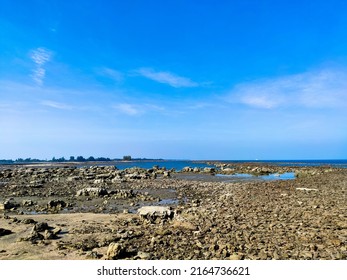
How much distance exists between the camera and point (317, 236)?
8.77 metres

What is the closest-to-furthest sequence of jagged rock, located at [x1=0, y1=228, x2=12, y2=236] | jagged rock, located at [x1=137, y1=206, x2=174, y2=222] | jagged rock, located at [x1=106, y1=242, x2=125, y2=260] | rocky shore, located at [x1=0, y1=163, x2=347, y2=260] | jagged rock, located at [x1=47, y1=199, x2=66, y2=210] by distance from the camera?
1. jagged rock, located at [x1=106, y1=242, x2=125, y2=260]
2. rocky shore, located at [x1=0, y1=163, x2=347, y2=260]
3. jagged rock, located at [x1=0, y1=228, x2=12, y2=236]
4. jagged rock, located at [x1=137, y1=206, x2=174, y2=222]
5. jagged rock, located at [x1=47, y1=199, x2=66, y2=210]

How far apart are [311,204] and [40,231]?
43.6ft

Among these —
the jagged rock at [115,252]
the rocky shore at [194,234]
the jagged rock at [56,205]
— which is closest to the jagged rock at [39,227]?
the rocky shore at [194,234]

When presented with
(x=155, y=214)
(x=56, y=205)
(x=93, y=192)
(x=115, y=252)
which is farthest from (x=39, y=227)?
(x=93, y=192)

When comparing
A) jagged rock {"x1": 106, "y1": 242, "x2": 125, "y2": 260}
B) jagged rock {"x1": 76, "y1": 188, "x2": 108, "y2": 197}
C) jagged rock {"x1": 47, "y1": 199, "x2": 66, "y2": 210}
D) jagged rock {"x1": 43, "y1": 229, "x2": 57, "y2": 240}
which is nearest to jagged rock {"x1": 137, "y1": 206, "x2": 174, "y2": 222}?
jagged rock {"x1": 43, "y1": 229, "x2": 57, "y2": 240}

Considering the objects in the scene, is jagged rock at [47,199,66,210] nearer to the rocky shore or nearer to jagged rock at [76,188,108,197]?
the rocky shore

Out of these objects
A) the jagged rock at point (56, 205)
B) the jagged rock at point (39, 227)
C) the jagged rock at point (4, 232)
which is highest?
the jagged rock at point (39, 227)

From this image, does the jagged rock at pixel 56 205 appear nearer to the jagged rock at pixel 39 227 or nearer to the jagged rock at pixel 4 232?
the jagged rock at pixel 4 232

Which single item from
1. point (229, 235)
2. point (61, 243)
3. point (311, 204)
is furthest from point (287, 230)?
point (61, 243)

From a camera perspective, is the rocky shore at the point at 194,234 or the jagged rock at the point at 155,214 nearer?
the rocky shore at the point at 194,234

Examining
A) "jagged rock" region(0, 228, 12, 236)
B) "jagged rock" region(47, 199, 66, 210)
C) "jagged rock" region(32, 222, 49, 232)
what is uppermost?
"jagged rock" region(32, 222, 49, 232)

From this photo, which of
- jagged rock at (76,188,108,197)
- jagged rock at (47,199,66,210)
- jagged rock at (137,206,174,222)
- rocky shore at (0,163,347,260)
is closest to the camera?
rocky shore at (0,163,347,260)

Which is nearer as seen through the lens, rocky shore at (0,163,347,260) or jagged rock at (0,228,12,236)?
rocky shore at (0,163,347,260)
